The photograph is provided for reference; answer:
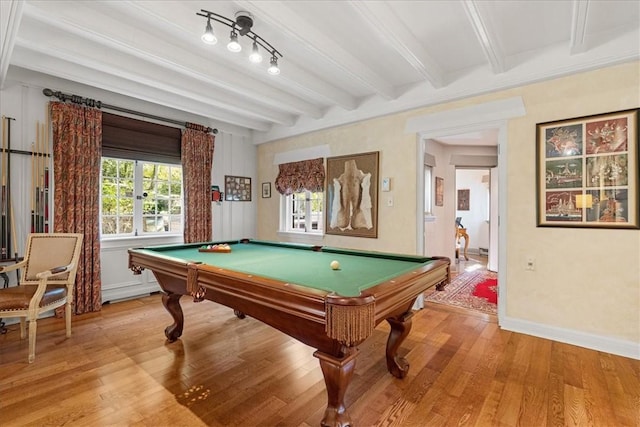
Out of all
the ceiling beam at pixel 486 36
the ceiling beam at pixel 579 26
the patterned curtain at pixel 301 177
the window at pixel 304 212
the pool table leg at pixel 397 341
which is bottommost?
the pool table leg at pixel 397 341

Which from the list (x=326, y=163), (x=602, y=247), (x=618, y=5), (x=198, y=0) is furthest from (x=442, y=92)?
(x=198, y=0)

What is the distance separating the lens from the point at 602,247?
8.76ft

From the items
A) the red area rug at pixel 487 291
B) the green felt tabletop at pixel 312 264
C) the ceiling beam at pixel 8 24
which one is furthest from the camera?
the red area rug at pixel 487 291

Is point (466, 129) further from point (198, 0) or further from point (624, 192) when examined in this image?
point (198, 0)

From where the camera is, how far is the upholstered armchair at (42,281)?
2443 mm

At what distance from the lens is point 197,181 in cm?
463

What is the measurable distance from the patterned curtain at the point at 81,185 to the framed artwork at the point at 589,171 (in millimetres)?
4899

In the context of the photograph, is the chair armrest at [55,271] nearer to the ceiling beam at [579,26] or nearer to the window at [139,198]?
the window at [139,198]

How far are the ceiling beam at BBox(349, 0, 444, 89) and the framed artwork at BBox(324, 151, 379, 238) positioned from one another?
4.07 ft

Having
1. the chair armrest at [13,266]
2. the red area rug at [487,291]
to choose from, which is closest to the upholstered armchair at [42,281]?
the chair armrest at [13,266]

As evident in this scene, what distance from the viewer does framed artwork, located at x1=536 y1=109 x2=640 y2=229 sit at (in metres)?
2.56

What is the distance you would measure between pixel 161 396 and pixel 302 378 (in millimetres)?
937

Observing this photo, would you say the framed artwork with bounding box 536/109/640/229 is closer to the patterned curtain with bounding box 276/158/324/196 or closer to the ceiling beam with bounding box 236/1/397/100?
the ceiling beam with bounding box 236/1/397/100

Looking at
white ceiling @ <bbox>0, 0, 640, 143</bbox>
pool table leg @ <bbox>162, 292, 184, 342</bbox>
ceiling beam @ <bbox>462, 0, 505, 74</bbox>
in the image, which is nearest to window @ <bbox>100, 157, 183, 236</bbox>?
white ceiling @ <bbox>0, 0, 640, 143</bbox>
